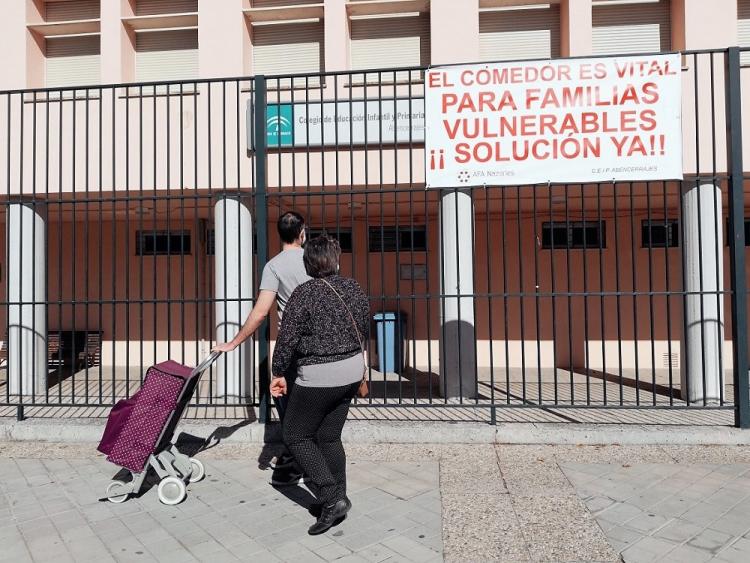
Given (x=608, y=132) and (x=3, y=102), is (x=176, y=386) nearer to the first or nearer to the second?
(x=608, y=132)

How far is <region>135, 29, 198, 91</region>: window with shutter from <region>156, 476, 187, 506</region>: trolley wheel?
5.85 m

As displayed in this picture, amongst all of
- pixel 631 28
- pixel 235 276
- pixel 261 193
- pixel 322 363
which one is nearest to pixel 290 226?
pixel 322 363

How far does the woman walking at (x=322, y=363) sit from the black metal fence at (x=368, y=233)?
1750mm

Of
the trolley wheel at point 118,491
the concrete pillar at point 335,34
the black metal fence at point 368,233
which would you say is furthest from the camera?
the concrete pillar at point 335,34

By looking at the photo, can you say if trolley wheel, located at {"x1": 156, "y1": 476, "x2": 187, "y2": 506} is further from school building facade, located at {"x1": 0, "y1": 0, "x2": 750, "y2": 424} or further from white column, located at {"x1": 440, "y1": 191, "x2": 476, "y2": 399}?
white column, located at {"x1": 440, "y1": 191, "x2": 476, "y2": 399}

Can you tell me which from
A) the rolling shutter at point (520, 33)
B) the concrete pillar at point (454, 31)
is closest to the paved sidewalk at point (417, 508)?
the concrete pillar at point (454, 31)

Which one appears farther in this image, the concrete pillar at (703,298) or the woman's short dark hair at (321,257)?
the concrete pillar at (703,298)

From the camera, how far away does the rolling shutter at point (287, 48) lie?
25.2 ft

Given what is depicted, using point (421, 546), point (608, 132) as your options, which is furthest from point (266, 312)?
point (608, 132)

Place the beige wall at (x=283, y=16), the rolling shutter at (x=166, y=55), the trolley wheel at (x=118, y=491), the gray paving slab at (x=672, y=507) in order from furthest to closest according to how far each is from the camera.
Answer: the rolling shutter at (x=166, y=55), the beige wall at (x=283, y=16), the trolley wheel at (x=118, y=491), the gray paving slab at (x=672, y=507)

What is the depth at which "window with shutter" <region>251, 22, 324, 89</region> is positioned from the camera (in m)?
7.68

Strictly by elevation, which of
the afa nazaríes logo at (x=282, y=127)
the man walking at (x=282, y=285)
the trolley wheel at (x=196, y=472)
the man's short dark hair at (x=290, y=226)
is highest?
the afa nazaríes logo at (x=282, y=127)

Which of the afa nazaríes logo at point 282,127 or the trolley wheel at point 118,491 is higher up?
the afa nazaríes logo at point 282,127

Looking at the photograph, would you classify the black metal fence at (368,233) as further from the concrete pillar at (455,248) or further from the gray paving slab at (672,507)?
the gray paving slab at (672,507)
